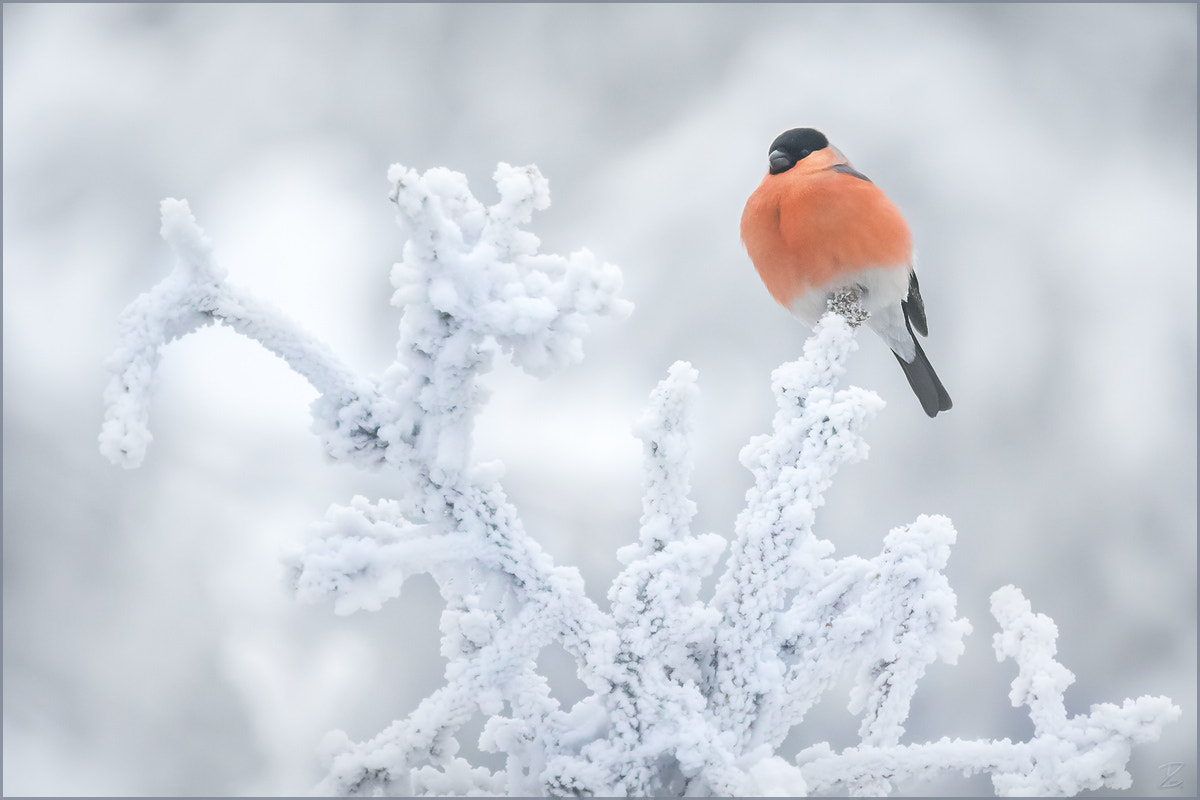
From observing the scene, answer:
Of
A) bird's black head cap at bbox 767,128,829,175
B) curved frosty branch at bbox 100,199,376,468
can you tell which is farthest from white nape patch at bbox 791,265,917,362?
curved frosty branch at bbox 100,199,376,468

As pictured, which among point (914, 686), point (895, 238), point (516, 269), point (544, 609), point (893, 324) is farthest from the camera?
point (893, 324)

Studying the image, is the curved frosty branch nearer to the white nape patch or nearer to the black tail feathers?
the white nape patch

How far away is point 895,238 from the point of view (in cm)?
159

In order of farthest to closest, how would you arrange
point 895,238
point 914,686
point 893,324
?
point 893,324 → point 895,238 → point 914,686

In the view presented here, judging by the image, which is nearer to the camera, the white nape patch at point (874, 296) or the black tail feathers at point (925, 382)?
the white nape patch at point (874, 296)

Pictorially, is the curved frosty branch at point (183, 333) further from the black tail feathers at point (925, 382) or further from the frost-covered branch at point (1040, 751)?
the black tail feathers at point (925, 382)

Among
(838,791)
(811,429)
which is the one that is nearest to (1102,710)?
(838,791)

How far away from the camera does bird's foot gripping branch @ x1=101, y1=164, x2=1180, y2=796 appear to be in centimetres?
89

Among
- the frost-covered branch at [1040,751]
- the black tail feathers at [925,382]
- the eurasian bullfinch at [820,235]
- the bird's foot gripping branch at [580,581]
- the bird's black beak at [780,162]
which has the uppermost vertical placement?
the bird's black beak at [780,162]

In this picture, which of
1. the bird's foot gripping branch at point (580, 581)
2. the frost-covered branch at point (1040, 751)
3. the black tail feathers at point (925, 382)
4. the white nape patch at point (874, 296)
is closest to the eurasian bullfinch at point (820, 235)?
the white nape patch at point (874, 296)

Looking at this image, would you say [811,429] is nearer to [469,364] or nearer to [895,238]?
[469,364]

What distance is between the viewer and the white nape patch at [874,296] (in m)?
1.57

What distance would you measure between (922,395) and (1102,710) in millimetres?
902

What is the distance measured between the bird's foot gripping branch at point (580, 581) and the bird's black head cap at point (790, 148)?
67cm
